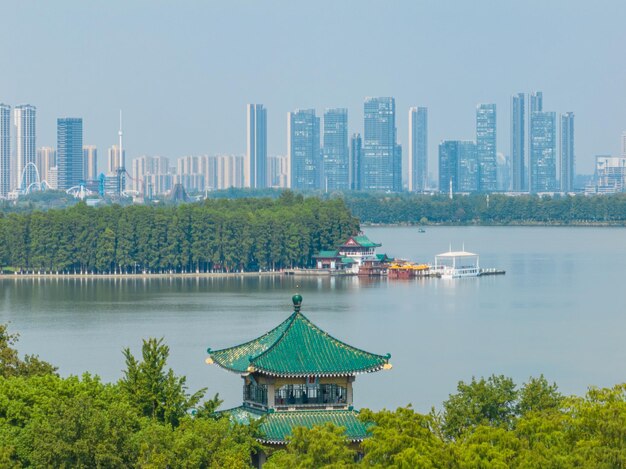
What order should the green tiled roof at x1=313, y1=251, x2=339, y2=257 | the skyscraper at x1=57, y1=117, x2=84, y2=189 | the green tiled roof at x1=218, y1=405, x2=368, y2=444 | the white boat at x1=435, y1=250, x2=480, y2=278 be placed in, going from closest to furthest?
the green tiled roof at x1=218, y1=405, x2=368, y2=444 < the white boat at x1=435, y1=250, x2=480, y2=278 < the green tiled roof at x1=313, y1=251, x2=339, y2=257 < the skyscraper at x1=57, y1=117, x2=84, y2=189

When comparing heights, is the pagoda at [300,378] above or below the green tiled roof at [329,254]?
below

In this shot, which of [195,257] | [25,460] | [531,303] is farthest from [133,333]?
[195,257]

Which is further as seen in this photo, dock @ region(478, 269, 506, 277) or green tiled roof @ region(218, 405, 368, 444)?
dock @ region(478, 269, 506, 277)

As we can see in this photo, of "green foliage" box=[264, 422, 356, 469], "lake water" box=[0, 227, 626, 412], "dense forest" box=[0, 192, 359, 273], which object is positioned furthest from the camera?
Result: "dense forest" box=[0, 192, 359, 273]

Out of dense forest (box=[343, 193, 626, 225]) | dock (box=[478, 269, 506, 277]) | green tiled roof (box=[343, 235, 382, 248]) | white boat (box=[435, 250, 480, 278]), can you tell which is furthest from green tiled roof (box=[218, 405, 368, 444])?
dense forest (box=[343, 193, 626, 225])

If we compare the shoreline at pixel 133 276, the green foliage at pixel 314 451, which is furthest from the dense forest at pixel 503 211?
the green foliage at pixel 314 451

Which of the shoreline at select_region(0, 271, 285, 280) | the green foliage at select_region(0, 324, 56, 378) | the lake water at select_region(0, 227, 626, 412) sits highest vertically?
the shoreline at select_region(0, 271, 285, 280)

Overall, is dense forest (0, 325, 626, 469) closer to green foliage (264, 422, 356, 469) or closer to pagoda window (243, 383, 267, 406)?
green foliage (264, 422, 356, 469)

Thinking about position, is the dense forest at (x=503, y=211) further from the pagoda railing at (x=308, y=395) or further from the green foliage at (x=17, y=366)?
the pagoda railing at (x=308, y=395)

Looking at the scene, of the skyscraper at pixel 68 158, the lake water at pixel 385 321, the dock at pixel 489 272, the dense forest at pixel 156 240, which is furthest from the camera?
the skyscraper at pixel 68 158
